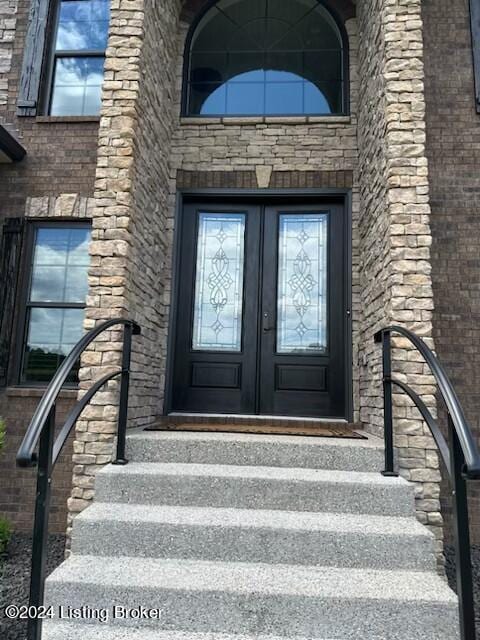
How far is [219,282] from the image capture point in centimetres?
436

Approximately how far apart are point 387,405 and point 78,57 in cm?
461

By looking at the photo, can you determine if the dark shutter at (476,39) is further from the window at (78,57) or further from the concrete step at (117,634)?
the concrete step at (117,634)

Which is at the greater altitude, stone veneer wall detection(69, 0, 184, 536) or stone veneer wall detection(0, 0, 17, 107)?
stone veneer wall detection(0, 0, 17, 107)

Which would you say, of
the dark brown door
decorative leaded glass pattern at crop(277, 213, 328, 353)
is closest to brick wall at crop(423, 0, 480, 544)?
the dark brown door

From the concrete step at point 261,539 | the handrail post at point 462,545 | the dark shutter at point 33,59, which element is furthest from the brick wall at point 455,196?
the dark shutter at point 33,59

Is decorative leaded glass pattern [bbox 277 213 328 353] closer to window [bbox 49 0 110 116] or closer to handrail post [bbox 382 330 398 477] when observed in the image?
handrail post [bbox 382 330 398 477]

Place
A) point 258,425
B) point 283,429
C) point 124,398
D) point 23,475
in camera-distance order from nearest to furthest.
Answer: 1. point 124,398
2. point 283,429
3. point 258,425
4. point 23,475

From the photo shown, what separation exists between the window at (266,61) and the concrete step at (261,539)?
385 cm

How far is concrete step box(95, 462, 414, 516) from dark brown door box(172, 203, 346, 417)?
154 cm

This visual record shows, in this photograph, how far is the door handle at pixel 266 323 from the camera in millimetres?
4215

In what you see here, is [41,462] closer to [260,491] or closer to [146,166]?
[260,491]

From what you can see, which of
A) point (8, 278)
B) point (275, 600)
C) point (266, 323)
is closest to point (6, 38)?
point (8, 278)

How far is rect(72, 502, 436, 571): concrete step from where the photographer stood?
2213 millimetres

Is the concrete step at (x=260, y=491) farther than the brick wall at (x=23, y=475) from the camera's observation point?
No
